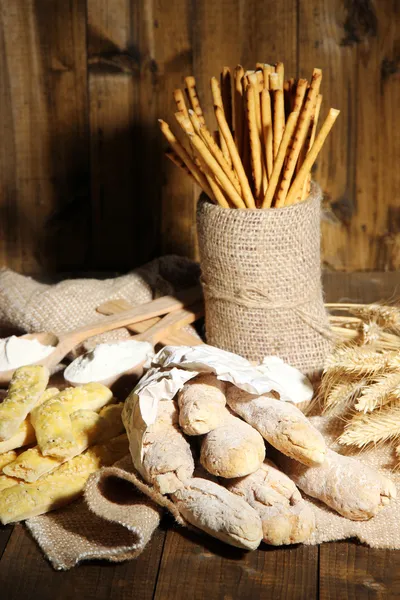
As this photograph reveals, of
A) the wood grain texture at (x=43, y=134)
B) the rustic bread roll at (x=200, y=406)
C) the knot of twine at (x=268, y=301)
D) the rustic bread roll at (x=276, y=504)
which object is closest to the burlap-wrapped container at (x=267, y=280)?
the knot of twine at (x=268, y=301)

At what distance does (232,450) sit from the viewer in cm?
103

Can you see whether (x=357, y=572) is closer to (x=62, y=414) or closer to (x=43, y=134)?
(x=62, y=414)

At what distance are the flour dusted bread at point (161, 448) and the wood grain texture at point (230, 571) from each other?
0.08m

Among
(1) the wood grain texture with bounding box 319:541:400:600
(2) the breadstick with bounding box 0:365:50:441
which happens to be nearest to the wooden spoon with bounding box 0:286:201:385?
(2) the breadstick with bounding box 0:365:50:441

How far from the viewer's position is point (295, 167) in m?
1.35

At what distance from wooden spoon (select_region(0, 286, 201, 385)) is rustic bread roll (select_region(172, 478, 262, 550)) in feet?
1.53

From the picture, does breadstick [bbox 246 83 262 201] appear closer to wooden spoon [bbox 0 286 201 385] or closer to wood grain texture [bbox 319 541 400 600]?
wooden spoon [bbox 0 286 201 385]

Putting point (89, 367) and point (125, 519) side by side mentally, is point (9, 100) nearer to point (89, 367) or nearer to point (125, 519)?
point (89, 367)

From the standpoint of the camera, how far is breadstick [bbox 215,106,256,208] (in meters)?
1.30

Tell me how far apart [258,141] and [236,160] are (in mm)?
46

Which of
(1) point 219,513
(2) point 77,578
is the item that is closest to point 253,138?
(1) point 219,513

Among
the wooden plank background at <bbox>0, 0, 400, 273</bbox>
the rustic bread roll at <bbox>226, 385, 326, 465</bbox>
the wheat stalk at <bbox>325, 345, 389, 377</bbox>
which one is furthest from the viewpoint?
the wooden plank background at <bbox>0, 0, 400, 273</bbox>

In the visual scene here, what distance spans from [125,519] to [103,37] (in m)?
1.15

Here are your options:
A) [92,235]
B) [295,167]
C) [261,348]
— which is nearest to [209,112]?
[92,235]
